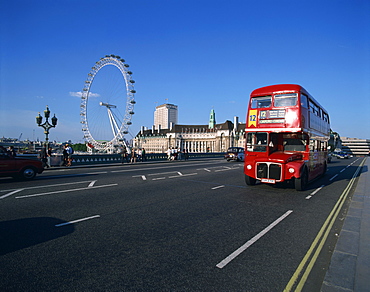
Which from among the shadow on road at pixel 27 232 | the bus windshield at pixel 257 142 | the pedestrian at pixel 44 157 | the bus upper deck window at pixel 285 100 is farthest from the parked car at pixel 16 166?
the bus upper deck window at pixel 285 100

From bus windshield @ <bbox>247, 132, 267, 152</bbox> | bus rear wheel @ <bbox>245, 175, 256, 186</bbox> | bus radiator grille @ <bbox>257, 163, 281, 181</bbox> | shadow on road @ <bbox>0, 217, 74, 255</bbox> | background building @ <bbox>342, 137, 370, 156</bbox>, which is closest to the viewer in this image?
shadow on road @ <bbox>0, 217, 74, 255</bbox>

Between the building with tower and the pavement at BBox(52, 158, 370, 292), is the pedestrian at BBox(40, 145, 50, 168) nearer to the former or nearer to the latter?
the pavement at BBox(52, 158, 370, 292)

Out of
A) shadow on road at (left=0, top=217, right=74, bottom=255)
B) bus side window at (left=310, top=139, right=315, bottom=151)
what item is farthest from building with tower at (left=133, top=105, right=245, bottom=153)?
shadow on road at (left=0, top=217, right=74, bottom=255)

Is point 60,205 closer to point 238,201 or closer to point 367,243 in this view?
point 238,201

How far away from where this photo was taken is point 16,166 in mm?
12938

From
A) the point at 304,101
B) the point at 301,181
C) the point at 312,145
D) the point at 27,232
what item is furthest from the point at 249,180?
the point at 27,232

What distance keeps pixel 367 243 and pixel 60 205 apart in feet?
26.1

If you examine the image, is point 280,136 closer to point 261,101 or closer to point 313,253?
point 261,101

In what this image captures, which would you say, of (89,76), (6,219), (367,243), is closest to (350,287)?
(367,243)

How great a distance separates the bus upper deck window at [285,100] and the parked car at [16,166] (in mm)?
13062

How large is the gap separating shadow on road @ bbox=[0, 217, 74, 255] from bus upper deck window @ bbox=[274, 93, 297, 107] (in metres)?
9.89

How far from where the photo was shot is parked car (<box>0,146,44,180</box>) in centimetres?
1258

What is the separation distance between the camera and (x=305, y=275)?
3.91 meters

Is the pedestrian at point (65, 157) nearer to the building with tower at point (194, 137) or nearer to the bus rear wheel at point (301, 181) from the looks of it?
the bus rear wheel at point (301, 181)
